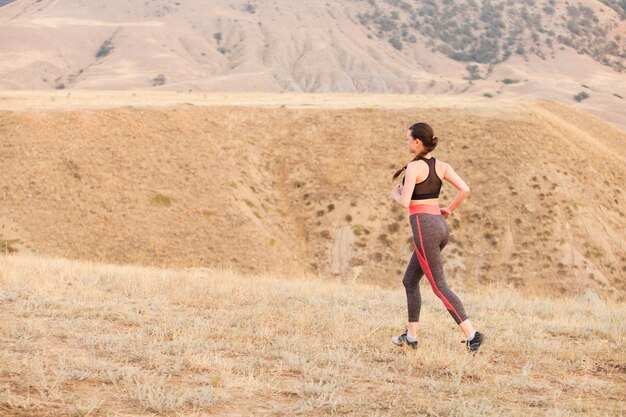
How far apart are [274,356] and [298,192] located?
24.5m

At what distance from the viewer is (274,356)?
695cm

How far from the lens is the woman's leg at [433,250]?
701cm

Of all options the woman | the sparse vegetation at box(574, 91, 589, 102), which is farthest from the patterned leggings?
the sparse vegetation at box(574, 91, 589, 102)

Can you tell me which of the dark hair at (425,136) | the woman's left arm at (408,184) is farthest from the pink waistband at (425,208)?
the dark hair at (425,136)

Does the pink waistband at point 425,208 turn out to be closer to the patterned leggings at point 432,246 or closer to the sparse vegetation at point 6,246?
the patterned leggings at point 432,246

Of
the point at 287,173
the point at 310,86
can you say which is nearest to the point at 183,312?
the point at 287,173

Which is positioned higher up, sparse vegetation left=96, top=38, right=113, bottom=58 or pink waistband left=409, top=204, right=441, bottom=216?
pink waistband left=409, top=204, right=441, bottom=216

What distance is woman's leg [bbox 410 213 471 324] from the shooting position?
23.0ft

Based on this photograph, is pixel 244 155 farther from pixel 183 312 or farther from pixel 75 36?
pixel 75 36

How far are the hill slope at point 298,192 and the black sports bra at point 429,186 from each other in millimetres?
16051

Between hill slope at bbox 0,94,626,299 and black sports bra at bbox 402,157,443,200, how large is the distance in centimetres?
1605

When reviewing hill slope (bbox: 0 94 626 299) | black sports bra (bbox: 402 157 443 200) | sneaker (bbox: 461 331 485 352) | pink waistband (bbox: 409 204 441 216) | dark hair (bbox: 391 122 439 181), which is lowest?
hill slope (bbox: 0 94 626 299)

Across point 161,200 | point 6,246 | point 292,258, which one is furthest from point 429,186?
point 161,200

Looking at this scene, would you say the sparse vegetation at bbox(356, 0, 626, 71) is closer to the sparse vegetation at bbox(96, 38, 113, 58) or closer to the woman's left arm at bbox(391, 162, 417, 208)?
the sparse vegetation at bbox(96, 38, 113, 58)
